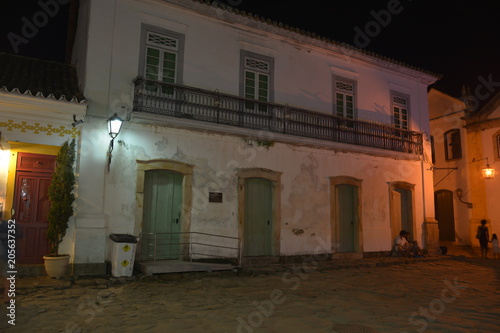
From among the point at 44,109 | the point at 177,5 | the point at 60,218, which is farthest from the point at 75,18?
the point at 60,218

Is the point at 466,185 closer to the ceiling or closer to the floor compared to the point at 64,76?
closer to the floor

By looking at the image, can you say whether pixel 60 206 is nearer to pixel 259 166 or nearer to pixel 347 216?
pixel 259 166

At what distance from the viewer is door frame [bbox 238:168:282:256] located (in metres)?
10.7

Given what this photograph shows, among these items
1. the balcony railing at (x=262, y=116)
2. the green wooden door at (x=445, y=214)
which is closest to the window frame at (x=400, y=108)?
the balcony railing at (x=262, y=116)

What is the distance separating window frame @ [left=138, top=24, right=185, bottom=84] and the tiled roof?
1.75 m

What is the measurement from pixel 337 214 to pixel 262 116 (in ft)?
13.7

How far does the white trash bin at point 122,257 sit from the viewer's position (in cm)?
820

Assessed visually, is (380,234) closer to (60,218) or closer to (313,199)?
(313,199)

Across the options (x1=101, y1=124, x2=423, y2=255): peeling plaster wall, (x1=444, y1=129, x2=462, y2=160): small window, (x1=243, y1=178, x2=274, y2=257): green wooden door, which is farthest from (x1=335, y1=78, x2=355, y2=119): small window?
(x1=444, y1=129, x2=462, y2=160): small window

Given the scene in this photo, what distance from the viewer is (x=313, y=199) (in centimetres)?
1204

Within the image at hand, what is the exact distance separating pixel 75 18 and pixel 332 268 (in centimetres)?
1102

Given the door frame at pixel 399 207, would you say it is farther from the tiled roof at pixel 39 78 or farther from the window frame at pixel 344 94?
the tiled roof at pixel 39 78

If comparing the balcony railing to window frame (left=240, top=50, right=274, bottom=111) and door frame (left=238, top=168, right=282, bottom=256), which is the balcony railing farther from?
door frame (left=238, top=168, right=282, bottom=256)

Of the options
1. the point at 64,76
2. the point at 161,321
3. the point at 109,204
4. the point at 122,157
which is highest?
the point at 64,76
